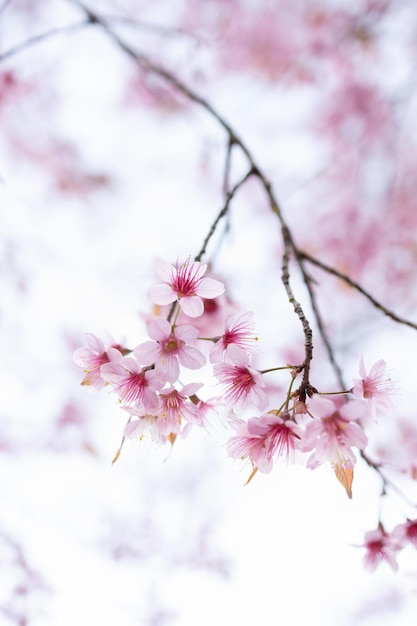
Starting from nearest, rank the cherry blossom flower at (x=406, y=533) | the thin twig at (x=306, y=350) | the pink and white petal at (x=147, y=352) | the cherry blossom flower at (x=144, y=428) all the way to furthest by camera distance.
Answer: the thin twig at (x=306, y=350)
the pink and white petal at (x=147, y=352)
the cherry blossom flower at (x=144, y=428)
the cherry blossom flower at (x=406, y=533)

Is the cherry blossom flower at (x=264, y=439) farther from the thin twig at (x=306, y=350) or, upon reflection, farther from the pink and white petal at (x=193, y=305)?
the pink and white petal at (x=193, y=305)

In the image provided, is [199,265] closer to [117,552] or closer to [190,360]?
[190,360]

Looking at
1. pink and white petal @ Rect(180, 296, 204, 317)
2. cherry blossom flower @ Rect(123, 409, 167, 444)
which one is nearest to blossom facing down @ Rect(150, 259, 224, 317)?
pink and white petal @ Rect(180, 296, 204, 317)

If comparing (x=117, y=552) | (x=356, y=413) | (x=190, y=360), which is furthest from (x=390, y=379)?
(x=117, y=552)

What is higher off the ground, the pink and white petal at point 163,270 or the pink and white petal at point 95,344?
the pink and white petal at point 163,270

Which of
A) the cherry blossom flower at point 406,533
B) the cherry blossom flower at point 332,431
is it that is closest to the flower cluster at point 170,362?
A: the cherry blossom flower at point 332,431

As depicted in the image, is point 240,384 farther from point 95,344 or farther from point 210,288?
point 95,344

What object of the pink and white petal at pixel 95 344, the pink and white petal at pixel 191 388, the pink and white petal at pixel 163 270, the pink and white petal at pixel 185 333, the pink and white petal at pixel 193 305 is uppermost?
the pink and white petal at pixel 163 270
